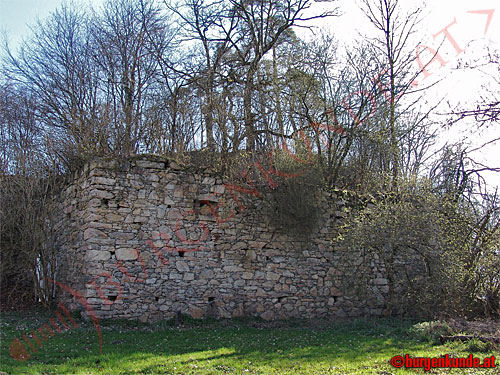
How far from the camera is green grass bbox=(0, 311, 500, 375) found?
5867 mm

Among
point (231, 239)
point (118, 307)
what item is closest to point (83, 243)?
point (118, 307)

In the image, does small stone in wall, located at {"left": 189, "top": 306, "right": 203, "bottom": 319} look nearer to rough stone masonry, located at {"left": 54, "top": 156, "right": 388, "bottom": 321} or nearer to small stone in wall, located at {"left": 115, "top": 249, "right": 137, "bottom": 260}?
rough stone masonry, located at {"left": 54, "top": 156, "right": 388, "bottom": 321}

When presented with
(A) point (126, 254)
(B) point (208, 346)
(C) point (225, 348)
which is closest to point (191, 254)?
(A) point (126, 254)

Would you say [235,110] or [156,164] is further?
[235,110]

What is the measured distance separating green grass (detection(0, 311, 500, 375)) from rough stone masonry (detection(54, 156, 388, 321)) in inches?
21.0

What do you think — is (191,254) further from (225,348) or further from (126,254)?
(225,348)

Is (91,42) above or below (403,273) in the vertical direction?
above

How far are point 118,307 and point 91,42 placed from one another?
949cm

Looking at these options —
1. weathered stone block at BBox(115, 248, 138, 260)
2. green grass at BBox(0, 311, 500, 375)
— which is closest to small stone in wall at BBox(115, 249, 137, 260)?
weathered stone block at BBox(115, 248, 138, 260)

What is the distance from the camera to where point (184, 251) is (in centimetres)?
964

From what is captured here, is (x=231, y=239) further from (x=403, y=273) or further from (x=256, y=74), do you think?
(x=256, y=74)

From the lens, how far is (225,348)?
710 centimetres

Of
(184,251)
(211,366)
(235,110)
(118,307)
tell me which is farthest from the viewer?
(235,110)

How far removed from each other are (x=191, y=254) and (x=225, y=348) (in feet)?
9.56
